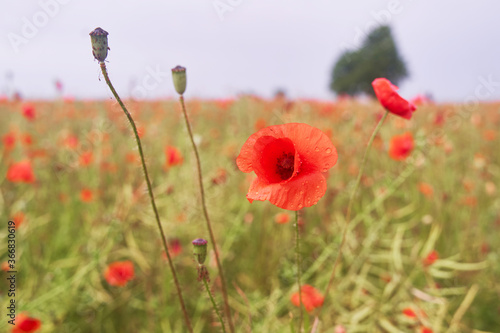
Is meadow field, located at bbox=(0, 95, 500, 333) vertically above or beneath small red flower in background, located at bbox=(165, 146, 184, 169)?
beneath

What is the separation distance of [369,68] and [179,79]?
21.3 m

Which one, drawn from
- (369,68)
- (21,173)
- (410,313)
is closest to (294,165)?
(410,313)

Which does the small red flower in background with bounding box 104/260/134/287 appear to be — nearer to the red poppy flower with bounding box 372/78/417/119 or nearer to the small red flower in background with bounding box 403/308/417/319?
the small red flower in background with bounding box 403/308/417/319

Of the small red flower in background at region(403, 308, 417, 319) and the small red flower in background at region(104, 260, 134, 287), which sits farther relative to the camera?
the small red flower in background at region(104, 260, 134, 287)

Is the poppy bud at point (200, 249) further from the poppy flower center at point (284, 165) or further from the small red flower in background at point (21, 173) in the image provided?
the small red flower in background at point (21, 173)

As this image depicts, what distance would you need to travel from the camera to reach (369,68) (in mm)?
20016

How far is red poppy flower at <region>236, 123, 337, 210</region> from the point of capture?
0.51 m

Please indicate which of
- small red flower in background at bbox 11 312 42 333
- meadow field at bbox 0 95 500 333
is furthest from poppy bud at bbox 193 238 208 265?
small red flower in background at bbox 11 312 42 333

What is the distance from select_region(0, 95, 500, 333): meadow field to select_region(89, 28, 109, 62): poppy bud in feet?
1.67

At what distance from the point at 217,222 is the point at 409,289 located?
948 millimetres

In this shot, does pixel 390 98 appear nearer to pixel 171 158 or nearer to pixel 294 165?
pixel 294 165

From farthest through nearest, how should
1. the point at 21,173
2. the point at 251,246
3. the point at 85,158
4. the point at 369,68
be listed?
the point at 369,68 < the point at 85,158 < the point at 251,246 < the point at 21,173

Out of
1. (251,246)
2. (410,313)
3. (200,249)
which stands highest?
(200,249)

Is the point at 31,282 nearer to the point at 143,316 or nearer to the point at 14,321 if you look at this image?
the point at 14,321
